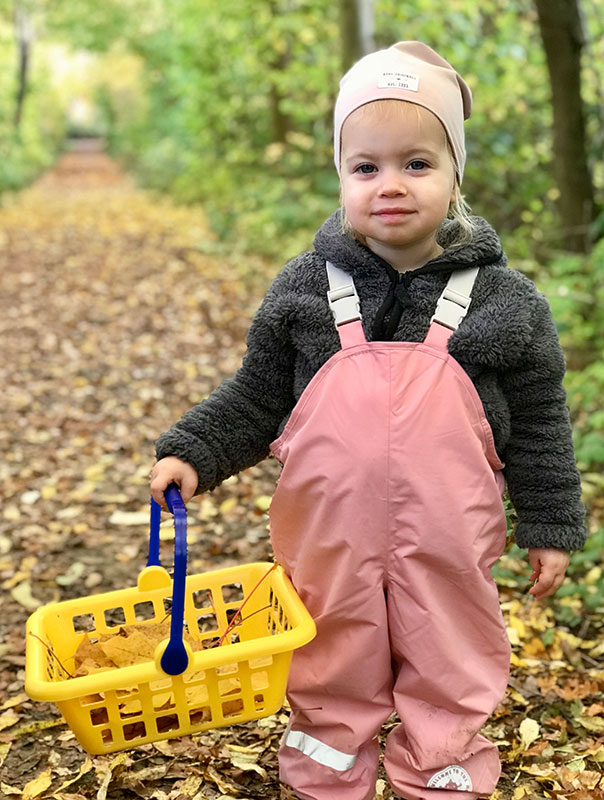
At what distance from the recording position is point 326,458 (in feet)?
6.37

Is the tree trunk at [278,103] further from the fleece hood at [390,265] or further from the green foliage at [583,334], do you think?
the fleece hood at [390,265]

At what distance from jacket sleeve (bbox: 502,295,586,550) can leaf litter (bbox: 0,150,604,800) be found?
832mm

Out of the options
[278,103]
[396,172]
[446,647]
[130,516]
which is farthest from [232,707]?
[278,103]

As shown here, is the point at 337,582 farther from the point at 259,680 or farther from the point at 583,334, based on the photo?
the point at 583,334

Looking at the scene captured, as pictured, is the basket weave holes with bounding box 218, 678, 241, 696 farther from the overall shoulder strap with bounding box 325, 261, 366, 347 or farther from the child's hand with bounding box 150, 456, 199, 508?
the overall shoulder strap with bounding box 325, 261, 366, 347

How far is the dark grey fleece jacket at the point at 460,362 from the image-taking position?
198cm

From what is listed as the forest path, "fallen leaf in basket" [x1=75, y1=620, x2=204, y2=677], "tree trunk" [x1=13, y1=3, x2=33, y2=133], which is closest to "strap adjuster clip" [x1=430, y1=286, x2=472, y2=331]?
"fallen leaf in basket" [x1=75, y1=620, x2=204, y2=677]

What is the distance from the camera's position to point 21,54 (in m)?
23.3

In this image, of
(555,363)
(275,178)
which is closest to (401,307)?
(555,363)

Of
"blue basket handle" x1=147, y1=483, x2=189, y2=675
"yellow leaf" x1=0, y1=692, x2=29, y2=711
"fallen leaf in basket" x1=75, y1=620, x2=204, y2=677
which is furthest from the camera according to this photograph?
"yellow leaf" x1=0, y1=692, x2=29, y2=711

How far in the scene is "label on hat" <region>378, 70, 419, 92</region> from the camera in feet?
6.30

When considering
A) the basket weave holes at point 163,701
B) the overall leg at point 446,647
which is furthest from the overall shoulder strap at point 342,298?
the basket weave holes at point 163,701

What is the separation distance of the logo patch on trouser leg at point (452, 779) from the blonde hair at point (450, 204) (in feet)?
4.11

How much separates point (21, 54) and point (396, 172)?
24.4 m
